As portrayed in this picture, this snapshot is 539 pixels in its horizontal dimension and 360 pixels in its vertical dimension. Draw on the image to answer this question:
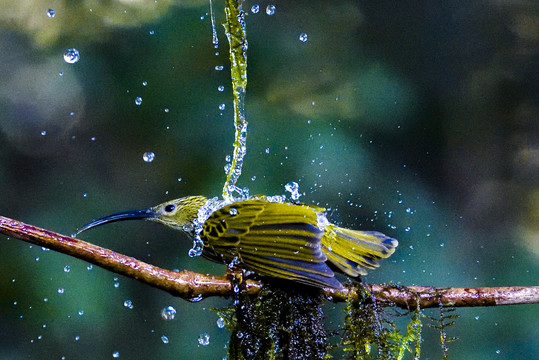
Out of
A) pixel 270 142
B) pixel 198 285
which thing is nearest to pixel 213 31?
pixel 270 142

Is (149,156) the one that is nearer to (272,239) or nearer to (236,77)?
(236,77)

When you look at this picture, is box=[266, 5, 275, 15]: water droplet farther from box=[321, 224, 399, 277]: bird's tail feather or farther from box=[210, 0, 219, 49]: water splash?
box=[321, 224, 399, 277]: bird's tail feather

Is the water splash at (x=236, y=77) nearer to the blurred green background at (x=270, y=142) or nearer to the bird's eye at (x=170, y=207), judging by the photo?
the bird's eye at (x=170, y=207)

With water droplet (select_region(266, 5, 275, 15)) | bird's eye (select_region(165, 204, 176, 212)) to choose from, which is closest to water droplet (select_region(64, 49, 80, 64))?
water droplet (select_region(266, 5, 275, 15))

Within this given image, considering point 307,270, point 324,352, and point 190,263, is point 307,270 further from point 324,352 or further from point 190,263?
point 190,263

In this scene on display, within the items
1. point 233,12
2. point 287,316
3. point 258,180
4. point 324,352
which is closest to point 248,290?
point 287,316

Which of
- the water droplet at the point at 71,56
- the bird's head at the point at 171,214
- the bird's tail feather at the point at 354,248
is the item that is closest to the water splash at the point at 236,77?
the bird's head at the point at 171,214

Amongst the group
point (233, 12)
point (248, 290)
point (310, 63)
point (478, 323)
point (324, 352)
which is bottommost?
point (324, 352)
